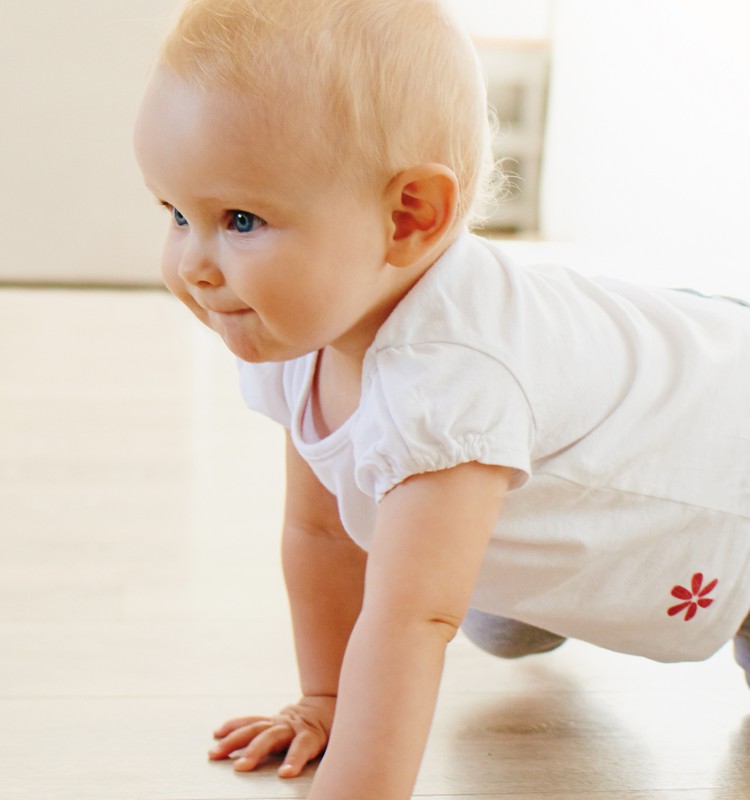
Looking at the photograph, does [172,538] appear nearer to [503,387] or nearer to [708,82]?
[503,387]

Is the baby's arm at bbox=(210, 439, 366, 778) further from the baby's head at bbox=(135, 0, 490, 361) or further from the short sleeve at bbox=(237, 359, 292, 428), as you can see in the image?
the baby's head at bbox=(135, 0, 490, 361)

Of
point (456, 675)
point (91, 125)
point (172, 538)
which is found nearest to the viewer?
point (456, 675)

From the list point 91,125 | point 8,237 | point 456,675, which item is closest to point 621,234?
point 91,125

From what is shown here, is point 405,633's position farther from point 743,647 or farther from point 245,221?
point 743,647

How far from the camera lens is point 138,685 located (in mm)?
852

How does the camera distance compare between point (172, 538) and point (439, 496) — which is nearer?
point (439, 496)

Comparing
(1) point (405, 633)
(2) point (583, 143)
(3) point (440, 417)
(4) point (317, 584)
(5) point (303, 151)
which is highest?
(5) point (303, 151)

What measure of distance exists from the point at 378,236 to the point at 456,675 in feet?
1.32

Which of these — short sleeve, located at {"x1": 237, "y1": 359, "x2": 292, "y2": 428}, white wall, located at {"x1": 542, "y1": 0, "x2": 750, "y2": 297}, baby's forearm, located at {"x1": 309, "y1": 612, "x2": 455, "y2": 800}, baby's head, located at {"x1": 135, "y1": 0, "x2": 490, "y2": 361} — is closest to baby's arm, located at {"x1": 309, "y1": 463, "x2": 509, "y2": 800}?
baby's forearm, located at {"x1": 309, "y1": 612, "x2": 455, "y2": 800}

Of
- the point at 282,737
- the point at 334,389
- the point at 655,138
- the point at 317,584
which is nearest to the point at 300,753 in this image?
the point at 282,737

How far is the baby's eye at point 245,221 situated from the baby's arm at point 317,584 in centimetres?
26

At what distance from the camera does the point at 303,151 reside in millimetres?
598

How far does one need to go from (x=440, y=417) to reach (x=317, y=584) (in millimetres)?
286

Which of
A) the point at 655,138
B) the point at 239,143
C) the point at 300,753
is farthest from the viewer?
the point at 655,138
